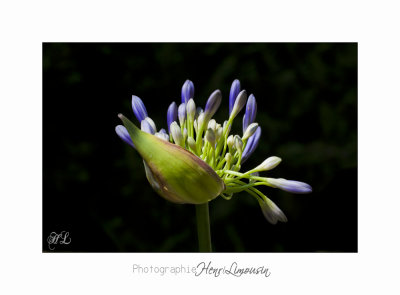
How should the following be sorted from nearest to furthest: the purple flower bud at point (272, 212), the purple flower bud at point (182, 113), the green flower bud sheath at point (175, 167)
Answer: the green flower bud sheath at point (175, 167) → the purple flower bud at point (272, 212) → the purple flower bud at point (182, 113)

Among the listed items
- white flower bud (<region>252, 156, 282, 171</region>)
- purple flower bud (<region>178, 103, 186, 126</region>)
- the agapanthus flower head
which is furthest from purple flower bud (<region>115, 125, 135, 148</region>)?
white flower bud (<region>252, 156, 282, 171</region>)

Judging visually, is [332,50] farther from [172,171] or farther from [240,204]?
[172,171]

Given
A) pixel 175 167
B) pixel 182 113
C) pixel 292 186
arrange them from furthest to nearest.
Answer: pixel 182 113, pixel 292 186, pixel 175 167

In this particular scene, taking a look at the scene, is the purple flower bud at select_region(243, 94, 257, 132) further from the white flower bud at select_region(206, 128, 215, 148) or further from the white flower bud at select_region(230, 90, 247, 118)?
the white flower bud at select_region(206, 128, 215, 148)

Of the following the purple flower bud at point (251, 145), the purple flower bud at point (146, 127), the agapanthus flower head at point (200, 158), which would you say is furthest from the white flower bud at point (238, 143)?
the purple flower bud at point (146, 127)

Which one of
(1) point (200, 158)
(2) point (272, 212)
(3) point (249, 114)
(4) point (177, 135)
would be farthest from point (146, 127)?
(2) point (272, 212)

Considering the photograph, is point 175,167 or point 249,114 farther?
point 249,114

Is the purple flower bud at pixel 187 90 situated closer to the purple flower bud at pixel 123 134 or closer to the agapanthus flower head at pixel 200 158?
the agapanthus flower head at pixel 200 158

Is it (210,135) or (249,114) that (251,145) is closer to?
(249,114)

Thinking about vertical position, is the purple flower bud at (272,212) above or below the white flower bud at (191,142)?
below
